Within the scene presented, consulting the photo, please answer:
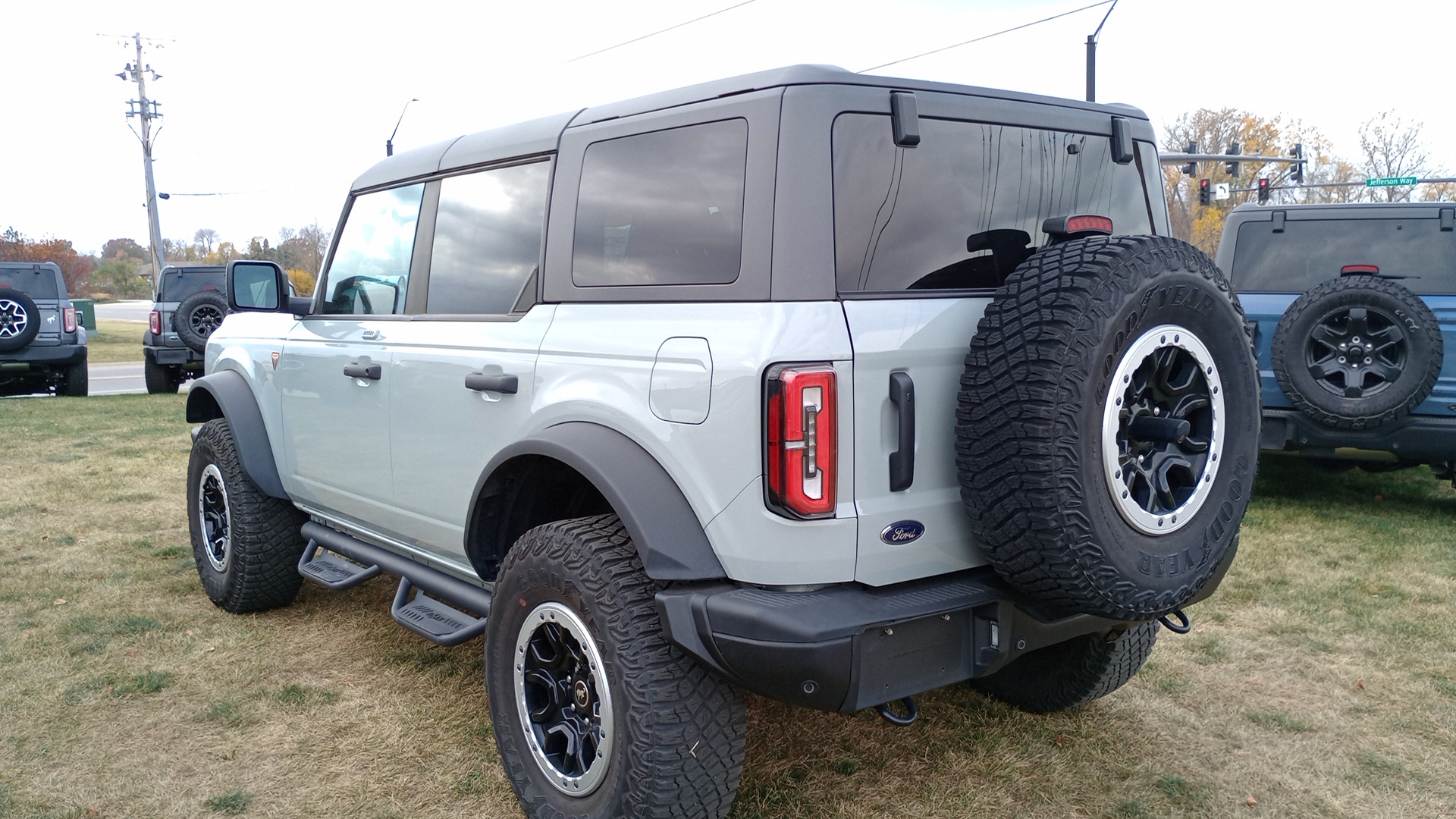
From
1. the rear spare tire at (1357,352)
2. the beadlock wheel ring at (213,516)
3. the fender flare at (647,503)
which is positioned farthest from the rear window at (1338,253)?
the beadlock wheel ring at (213,516)

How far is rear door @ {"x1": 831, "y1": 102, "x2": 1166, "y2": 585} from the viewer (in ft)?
8.16

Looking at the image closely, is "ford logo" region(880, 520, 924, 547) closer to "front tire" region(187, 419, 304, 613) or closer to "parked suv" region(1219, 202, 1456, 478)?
"front tire" region(187, 419, 304, 613)

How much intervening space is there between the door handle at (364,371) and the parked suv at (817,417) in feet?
2.06

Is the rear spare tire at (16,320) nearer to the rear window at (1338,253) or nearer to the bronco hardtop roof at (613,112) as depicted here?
the bronco hardtop roof at (613,112)

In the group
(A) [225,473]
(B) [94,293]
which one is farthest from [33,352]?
(B) [94,293]

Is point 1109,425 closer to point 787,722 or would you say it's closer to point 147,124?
point 787,722

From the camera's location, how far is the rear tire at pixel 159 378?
Result: 52.0 feet

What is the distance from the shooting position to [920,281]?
2.67m

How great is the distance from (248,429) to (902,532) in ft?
11.2

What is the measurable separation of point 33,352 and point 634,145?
14504 mm

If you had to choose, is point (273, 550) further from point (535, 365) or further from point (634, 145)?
point (634, 145)

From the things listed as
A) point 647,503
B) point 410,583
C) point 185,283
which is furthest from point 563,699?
point 185,283

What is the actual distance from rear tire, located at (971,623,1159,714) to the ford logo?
1.21m

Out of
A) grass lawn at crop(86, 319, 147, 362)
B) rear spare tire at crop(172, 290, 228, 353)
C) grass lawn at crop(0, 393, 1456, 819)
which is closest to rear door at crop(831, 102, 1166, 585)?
grass lawn at crop(0, 393, 1456, 819)
